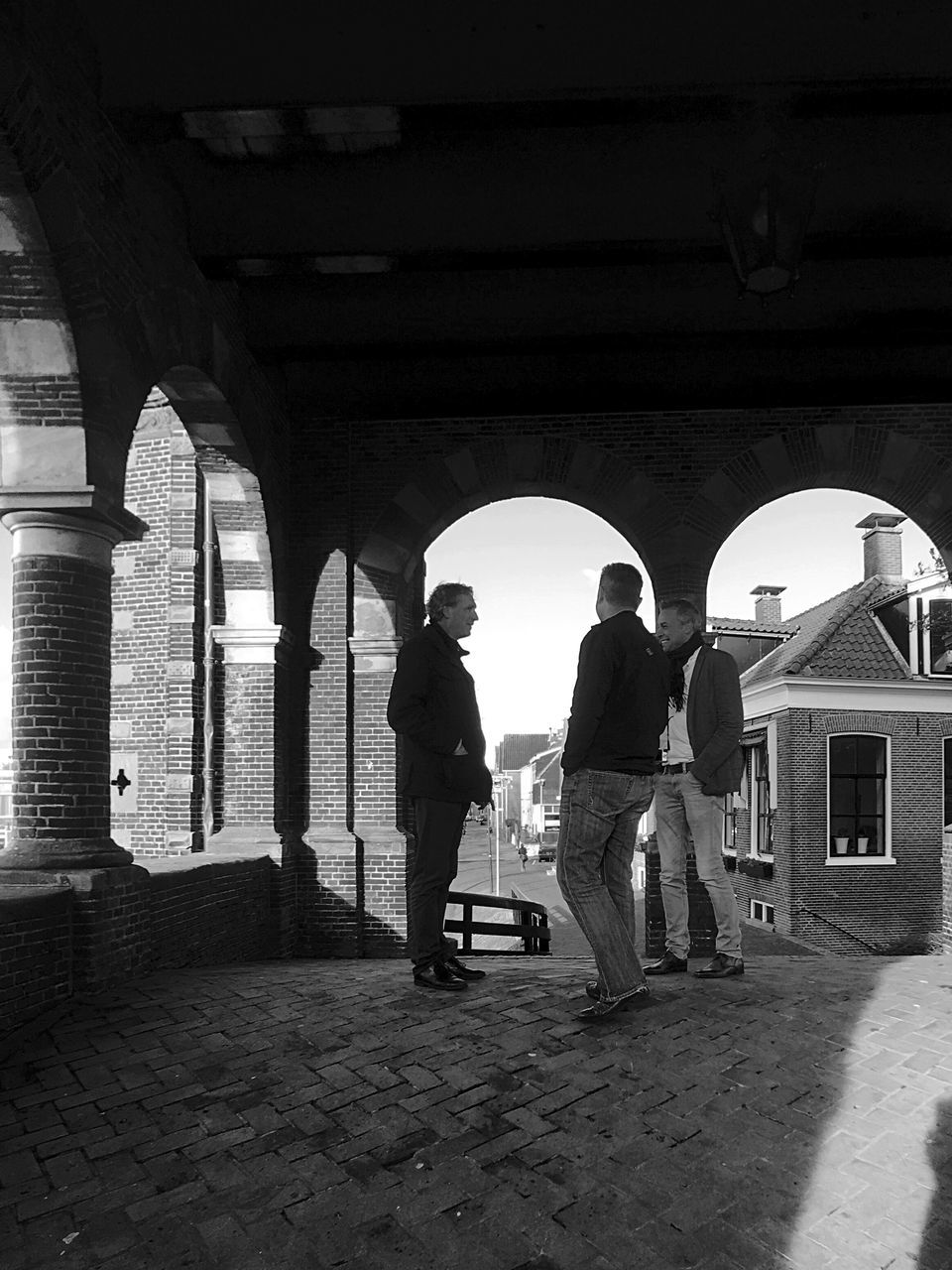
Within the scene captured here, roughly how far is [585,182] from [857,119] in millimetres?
1660

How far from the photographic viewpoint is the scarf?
538 centimetres

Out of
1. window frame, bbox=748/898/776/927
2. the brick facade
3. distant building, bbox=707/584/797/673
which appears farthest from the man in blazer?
distant building, bbox=707/584/797/673

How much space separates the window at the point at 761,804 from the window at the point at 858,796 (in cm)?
128

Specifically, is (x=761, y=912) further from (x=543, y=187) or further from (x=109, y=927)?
(x=109, y=927)

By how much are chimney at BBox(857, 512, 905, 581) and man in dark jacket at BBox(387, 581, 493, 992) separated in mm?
18406

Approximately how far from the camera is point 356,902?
30.1 ft

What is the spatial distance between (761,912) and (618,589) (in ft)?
57.0

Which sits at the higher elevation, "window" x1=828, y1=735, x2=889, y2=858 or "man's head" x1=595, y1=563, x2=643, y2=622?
"man's head" x1=595, y1=563, x2=643, y2=622

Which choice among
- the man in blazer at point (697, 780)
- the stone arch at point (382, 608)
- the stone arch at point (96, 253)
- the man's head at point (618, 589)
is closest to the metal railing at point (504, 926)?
the stone arch at point (382, 608)

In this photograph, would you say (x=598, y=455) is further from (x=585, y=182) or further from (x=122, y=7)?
(x=122, y=7)

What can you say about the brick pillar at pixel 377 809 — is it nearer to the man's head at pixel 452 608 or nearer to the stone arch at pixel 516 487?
the stone arch at pixel 516 487

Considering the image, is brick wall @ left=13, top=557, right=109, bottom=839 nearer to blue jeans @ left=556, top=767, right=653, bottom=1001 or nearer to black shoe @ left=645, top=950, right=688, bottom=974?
blue jeans @ left=556, top=767, right=653, bottom=1001

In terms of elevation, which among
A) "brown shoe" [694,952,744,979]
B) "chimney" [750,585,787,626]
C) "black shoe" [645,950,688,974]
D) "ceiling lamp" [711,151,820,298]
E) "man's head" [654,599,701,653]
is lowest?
"black shoe" [645,950,688,974]

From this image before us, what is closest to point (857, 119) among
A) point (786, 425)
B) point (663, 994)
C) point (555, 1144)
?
point (786, 425)
